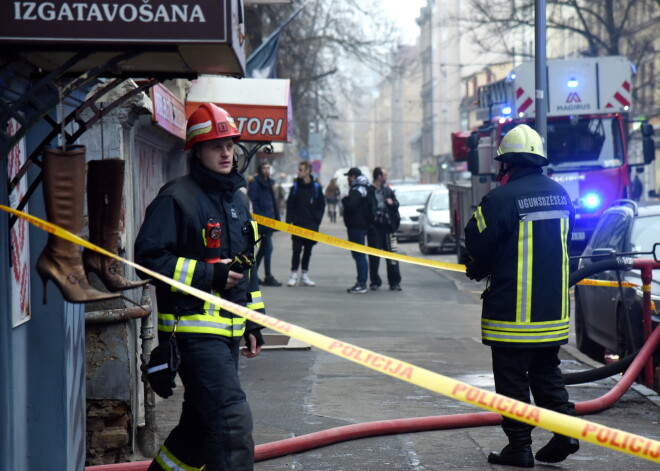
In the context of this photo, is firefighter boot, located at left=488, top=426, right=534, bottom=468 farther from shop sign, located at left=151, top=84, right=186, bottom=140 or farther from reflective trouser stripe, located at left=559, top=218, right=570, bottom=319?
shop sign, located at left=151, top=84, right=186, bottom=140

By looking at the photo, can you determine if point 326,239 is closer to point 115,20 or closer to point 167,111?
point 167,111

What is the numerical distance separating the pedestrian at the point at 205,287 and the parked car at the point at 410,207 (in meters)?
27.9

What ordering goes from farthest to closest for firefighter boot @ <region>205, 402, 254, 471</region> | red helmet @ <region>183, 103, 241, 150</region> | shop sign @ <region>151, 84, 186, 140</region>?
shop sign @ <region>151, 84, 186, 140</region>, red helmet @ <region>183, 103, 241, 150</region>, firefighter boot @ <region>205, 402, 254, 471</region>

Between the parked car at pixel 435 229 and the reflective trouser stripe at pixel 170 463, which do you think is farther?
the parked car at pixel 435 229

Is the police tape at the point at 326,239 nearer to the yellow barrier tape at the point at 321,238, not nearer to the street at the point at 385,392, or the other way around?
the yellow barrier tape at the point at 321,238

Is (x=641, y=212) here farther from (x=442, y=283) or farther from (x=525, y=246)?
(x=442, y=283)

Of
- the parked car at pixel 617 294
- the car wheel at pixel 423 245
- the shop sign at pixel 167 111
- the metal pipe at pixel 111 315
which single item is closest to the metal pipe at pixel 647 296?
the parked car at pixel 617 294

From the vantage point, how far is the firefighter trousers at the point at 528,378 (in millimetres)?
6332

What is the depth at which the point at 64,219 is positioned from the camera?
3928 mm

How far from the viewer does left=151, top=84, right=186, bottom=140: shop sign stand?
7613 millimetres

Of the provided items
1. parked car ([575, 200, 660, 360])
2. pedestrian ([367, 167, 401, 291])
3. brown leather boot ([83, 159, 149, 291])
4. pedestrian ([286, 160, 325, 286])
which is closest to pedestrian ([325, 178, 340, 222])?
pedestrian ([286, 160, 325, 286])

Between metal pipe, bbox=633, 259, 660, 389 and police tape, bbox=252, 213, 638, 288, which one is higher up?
police tape, bbox=252, 213, 638, 288

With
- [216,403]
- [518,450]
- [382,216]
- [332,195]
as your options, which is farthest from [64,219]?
[332,195]

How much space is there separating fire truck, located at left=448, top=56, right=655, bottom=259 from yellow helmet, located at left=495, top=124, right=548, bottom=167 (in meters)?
11.5
